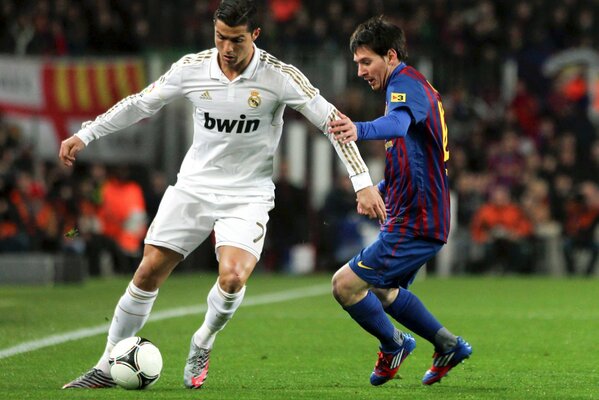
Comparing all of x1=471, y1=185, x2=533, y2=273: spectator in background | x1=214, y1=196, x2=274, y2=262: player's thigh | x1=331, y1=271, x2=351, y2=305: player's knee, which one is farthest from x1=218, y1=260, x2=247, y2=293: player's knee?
x1=471, y1=185, x2=533, y2=273: spectator in background

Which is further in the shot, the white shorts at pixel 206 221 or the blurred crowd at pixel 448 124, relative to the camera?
the blurred crowd at pixel 448 124

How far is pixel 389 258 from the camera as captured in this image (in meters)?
7.14

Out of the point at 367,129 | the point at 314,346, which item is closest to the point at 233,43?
the point at 367,129

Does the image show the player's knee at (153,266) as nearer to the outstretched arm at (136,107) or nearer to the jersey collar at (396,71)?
→ the outstretched arm at (136,107)

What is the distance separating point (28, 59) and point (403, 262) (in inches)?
540

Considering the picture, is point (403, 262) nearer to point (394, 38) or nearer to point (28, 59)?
point (394, 38)

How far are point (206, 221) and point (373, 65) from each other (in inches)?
49.8

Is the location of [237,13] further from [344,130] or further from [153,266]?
[153,266]

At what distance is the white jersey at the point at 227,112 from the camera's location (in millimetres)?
7152

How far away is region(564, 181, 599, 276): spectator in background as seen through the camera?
19688mm

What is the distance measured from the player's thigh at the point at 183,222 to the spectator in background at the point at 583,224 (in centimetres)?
1333

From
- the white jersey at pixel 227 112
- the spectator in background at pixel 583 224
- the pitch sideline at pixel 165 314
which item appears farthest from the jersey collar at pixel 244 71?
the spectator in background at pixel 583 224

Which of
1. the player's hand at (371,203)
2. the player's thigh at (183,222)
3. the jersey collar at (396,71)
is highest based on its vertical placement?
the jersey collar at (396,71)

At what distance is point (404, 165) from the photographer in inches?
281
